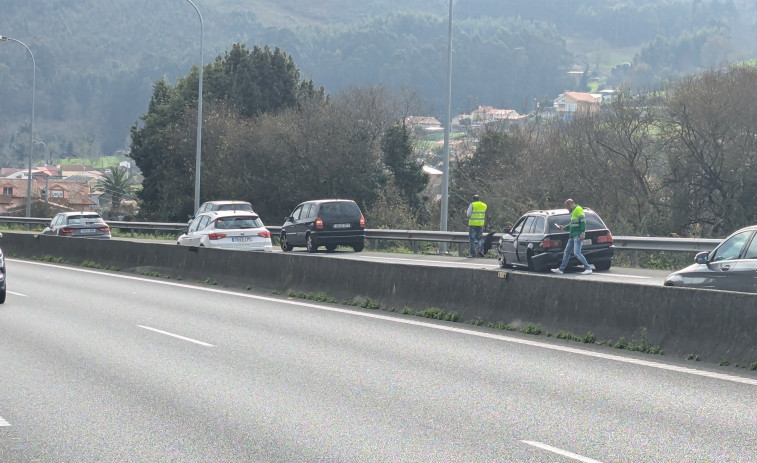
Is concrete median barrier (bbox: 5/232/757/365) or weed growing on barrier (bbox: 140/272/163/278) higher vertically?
concrete median barrier (bbox: 5/232/757/365)

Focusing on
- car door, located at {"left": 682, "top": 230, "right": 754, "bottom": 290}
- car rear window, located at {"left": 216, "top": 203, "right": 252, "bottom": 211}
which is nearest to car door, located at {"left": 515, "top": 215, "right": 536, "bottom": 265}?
car door, located at {"left": 682, "top": 230, "right": 754, "bottom": 290}

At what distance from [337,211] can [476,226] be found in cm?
520

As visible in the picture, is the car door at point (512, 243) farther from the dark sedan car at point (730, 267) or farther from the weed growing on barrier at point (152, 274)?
the dark sedan car at point (730, 267)

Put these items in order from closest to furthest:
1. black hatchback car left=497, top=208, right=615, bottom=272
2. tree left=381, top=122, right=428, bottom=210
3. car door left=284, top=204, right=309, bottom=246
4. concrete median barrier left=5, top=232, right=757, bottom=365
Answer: concrete median barrier left=5, top=232, right=757, bottom=365 → black hatchback car left=497, top=208, right=615, bottom=272 → car door left=284, top=204, right=309, bottom=246 → tree left=381, top=122, right=428, bottom=210

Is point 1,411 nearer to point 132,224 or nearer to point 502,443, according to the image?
point 502,443

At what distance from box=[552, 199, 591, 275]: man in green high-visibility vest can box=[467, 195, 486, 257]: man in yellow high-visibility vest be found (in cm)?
697

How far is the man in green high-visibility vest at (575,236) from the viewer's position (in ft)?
72.0

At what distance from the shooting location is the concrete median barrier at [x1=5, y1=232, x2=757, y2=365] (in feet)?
38.5

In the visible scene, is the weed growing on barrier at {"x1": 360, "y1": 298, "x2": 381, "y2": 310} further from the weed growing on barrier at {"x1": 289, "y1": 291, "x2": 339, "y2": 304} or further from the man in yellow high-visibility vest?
the man in yellow high-visibility vest

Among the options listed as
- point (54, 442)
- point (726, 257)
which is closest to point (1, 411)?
point (54, 442)

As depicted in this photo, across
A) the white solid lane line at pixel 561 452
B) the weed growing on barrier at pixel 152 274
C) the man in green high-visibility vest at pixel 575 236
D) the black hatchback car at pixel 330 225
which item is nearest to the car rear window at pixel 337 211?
the black hatchback car at pixel 330 225

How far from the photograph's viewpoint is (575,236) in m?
22.1

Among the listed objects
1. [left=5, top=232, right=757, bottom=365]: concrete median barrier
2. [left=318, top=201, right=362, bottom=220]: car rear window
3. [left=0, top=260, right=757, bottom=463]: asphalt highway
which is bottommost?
[left=0, top=260, right=757, bottom=463]: asphalt highway

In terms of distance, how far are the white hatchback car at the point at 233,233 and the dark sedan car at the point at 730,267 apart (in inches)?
673
